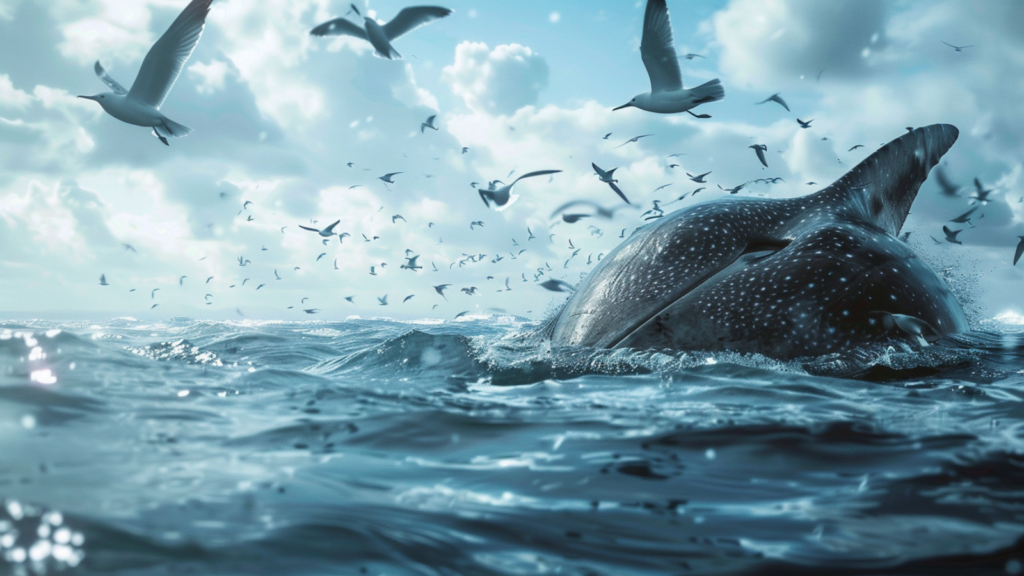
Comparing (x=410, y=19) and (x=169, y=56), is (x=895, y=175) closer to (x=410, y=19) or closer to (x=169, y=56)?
(x=410, y=19)

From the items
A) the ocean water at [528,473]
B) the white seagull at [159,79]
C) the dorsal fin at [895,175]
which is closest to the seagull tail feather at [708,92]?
the dorsal fin at [895,175]

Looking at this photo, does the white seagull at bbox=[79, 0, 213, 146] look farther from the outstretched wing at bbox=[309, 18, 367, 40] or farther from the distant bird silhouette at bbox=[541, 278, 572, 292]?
the distant bird silhouette at bbox=[541, 278, 572, 292]

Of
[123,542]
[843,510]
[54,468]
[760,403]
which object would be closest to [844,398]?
[760,403]

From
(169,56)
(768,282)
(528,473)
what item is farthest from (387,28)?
(528,473)

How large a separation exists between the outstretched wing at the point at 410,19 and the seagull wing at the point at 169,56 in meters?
3.03

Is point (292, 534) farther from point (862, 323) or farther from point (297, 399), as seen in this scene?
point (862, 323)

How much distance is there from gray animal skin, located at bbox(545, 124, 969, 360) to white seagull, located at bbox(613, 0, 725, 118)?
3.19 m

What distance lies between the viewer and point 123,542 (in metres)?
1.64

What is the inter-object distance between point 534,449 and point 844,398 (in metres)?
2.06

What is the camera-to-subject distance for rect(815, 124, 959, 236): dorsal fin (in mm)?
6043

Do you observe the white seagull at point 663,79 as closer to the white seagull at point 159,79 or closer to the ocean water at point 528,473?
the ocean water at point 528,473

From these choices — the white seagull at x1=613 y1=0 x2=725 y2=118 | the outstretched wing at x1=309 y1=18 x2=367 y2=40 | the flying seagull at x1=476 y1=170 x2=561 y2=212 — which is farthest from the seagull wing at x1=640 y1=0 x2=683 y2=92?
the outstretched wing at x1=309 y1=18 x2=367 y2=40

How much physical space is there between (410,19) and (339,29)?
1.27m

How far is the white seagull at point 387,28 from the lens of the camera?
1103cm
